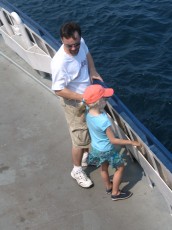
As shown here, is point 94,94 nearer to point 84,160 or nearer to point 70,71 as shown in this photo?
point 70,71

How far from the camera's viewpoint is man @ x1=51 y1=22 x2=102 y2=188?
197 inches

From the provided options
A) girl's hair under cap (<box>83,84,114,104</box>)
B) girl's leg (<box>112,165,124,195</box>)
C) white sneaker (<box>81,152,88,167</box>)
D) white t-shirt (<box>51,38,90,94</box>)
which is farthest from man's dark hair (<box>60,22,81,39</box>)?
white sneaker (<box>81,152,88,167</box>)

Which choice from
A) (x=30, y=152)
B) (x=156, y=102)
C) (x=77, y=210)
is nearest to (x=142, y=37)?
(x=156, y=102)

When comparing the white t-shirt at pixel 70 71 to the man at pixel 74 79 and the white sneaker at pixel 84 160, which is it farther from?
the white sneaker at pixel 84 160

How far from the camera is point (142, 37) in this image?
1364cm

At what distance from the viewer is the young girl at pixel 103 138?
5059mm

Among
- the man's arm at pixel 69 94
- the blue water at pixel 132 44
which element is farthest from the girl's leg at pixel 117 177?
the blue water at pixel 132 44

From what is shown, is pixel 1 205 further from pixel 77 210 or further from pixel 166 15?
pixel 166 15

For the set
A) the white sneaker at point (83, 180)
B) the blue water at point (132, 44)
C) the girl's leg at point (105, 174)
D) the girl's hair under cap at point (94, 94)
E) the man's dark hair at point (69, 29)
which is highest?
the man's dark hair at point (69, 29)

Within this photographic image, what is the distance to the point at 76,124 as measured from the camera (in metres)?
5.68

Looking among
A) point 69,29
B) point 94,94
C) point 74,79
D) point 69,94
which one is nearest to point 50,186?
point 69,94

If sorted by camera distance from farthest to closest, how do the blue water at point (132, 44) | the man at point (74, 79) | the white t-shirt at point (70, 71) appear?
the blue water at point (132, 44) → the white t-shirt at point (70, 71) → the man at point (74, 79)

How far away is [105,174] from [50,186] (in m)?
0.95

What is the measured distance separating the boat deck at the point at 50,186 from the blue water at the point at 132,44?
3.44 m
